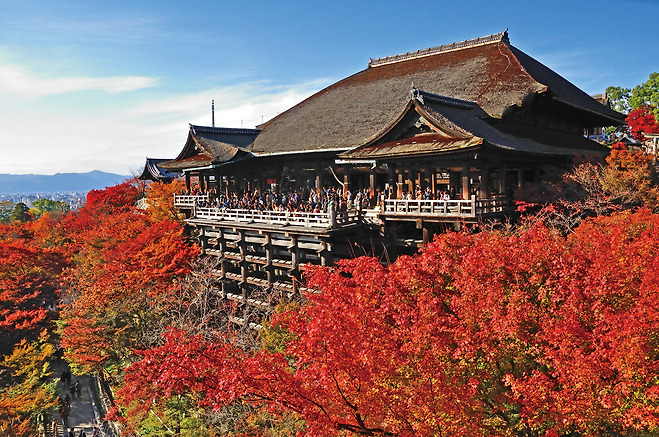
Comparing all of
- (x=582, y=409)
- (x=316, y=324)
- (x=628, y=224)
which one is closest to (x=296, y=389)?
(x=316, y=324)

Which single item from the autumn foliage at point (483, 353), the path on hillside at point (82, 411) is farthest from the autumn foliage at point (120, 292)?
the autumn foliage at point (483, 353)

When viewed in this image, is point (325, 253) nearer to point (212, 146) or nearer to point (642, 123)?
point (212, 146)

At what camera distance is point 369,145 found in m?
20.7

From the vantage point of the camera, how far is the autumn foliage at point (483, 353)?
27.9 ft

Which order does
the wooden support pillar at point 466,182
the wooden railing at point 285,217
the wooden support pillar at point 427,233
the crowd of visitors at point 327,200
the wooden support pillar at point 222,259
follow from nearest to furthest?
the wooden support pillar at point 466,182, the wooden support pillar at point 427,233, the wooden railing at point 285,217, the crowd of visitors at point 327,200, the wooden support pillar at point 222,259

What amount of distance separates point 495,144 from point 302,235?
9409mm

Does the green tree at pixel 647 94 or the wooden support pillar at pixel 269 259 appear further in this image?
the green tree at pixel 647 94

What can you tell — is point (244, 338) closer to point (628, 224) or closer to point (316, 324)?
point (316, 324)

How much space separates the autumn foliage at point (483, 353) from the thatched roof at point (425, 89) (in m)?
13.3

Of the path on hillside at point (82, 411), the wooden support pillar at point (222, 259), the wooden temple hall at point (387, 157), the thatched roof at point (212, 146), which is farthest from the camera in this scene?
the thatched roof at point (212, 146)

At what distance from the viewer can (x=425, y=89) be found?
89.2 ft

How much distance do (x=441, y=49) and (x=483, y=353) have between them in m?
27.2

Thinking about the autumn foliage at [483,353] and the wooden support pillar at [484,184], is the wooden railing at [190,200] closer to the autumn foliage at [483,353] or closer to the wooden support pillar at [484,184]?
the wooden support pillar at [484,184]

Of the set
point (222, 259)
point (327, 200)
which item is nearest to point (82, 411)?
point (222, 259)
